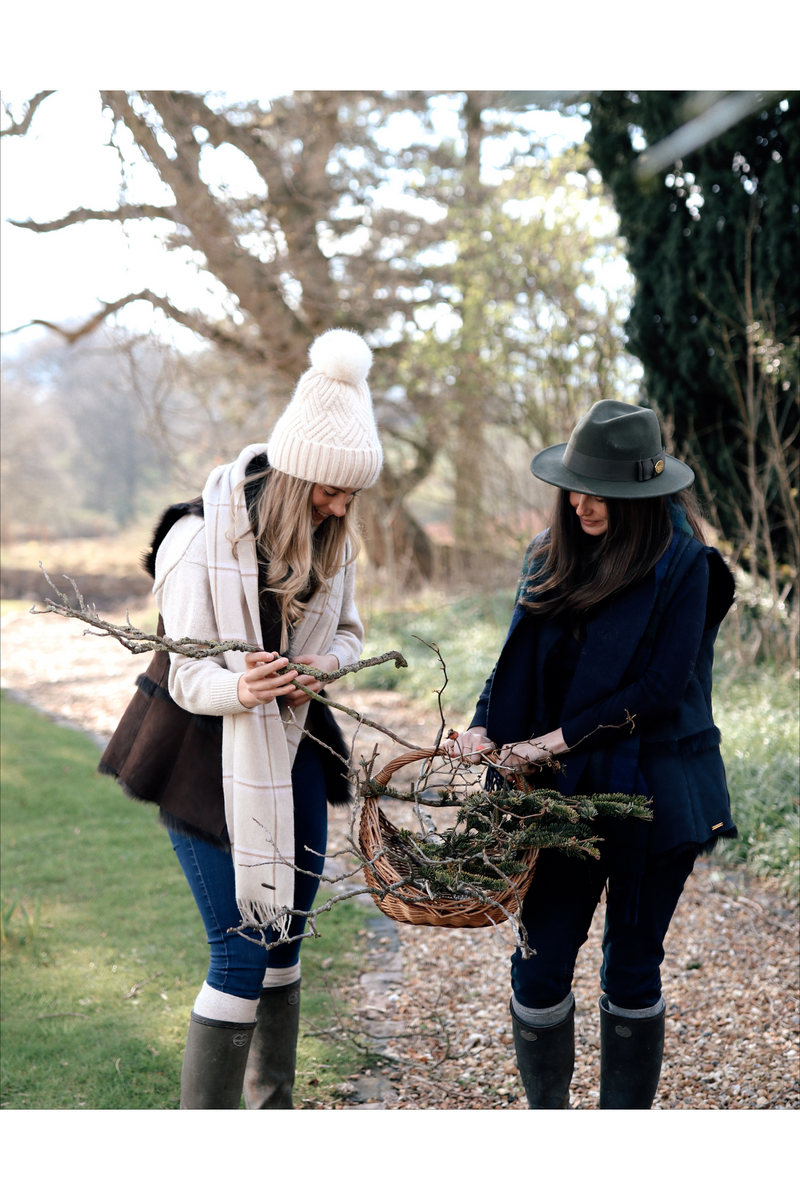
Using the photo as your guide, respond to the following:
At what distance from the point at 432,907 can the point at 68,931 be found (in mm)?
2189

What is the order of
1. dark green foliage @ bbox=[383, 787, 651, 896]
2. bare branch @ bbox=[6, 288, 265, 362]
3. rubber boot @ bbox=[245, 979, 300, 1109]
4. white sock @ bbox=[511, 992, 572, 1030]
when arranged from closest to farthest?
dark green foliage @ bbox=[383, 787, 651, 896], white sock @ bbox=[511, 992, 572, 1030], rubber boot @ bbox=[245, 979, 300, 1109], bare branch @ bbox=[6, 288, 265, 362]

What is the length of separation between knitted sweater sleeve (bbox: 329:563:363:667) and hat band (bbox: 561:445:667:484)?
0.57m

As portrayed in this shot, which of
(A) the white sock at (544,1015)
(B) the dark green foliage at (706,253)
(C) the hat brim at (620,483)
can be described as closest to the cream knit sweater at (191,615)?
(C) the hat brim at (620,483)

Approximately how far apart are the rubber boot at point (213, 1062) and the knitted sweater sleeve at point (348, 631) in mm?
763

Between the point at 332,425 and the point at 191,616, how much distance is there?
1.59ft

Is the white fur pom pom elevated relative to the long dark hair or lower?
elevated

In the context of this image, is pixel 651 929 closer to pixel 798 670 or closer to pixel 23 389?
pixel 798 670

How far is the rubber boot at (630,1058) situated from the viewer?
73.1 inches

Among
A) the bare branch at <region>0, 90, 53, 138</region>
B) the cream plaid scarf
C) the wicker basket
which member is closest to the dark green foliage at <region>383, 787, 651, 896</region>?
the wicker basket

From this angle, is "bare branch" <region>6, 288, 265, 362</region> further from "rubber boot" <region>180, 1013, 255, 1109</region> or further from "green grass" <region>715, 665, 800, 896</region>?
"rubber boot" <region>180, 1013, 255, 1109</region>

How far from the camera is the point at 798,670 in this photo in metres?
4.74

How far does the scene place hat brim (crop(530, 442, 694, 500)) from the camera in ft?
5.81

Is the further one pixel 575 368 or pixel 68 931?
pixel 575 368
